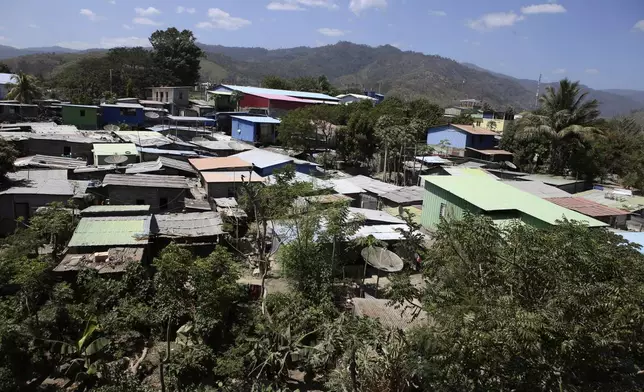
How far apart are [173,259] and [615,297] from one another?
884 cm

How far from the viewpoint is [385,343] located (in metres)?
8.95

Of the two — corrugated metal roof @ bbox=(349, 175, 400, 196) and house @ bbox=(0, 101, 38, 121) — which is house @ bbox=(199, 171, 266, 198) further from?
house @ bbox=(0, 101, 38, 121)

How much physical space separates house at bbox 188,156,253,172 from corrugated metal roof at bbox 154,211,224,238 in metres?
6.54

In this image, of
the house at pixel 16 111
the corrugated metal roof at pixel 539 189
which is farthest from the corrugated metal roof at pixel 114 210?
the house at pixel 16 111

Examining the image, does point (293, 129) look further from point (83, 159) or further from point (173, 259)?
point (173, 259)

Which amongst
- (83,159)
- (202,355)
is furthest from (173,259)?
(83,159)

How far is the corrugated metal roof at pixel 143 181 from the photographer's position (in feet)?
60.4

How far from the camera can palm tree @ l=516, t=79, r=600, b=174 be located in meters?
31.3

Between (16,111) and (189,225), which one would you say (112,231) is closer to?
(189,225)

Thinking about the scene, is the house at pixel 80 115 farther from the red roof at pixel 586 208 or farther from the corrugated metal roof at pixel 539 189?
the red roof at pixel 586 208

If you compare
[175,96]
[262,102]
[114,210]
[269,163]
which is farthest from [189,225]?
[175,96]

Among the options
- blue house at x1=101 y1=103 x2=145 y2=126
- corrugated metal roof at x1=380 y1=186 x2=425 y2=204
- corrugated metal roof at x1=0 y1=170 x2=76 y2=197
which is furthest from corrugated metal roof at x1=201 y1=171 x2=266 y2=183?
Result: blue house at x1=101 y1=103 x2=145 y2=126

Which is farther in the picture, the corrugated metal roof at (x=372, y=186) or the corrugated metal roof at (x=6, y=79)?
the corrugated metal roof at (x=6, y=79)

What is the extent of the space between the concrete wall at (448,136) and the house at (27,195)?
29520 millimetres
